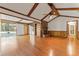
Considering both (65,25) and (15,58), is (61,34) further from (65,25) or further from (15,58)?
(15,58)

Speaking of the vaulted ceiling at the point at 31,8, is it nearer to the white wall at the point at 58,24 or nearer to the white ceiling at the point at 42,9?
the white ceiling at the point at 42,9

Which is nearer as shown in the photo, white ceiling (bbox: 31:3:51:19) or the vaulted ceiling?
the vaulted ceiling

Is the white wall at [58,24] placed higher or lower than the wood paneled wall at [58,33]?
higher

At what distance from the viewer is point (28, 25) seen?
1881 cm

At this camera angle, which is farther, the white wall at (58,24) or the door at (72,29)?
the white wall at (58,24)

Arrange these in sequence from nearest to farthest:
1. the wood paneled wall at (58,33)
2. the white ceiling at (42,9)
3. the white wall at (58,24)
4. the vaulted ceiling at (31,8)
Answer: the vaulted ceiling at (31,8), the white ceiling at (42,9), the white wall at (58,24), the wood paneled wall at (58,33)

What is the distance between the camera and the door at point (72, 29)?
12.1 metres

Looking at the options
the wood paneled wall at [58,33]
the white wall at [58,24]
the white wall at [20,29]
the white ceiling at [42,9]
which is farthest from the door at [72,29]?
the white wall at [20,29]

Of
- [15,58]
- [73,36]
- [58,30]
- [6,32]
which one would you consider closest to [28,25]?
[6,32]

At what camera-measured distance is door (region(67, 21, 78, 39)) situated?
1211 centimetres

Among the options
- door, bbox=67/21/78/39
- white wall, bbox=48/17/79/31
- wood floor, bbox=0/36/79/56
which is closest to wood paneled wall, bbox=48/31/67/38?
white wall, bbox=48/17/79/31

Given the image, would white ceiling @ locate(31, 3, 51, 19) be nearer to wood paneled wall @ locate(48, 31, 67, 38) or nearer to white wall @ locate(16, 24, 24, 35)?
wood paneled wall @ locate(48, 31, 67, 38)

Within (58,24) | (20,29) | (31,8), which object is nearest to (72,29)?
(58,24)

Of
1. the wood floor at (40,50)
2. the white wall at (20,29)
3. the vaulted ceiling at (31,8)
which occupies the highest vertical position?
the vaulted ceiling at (31,8)
